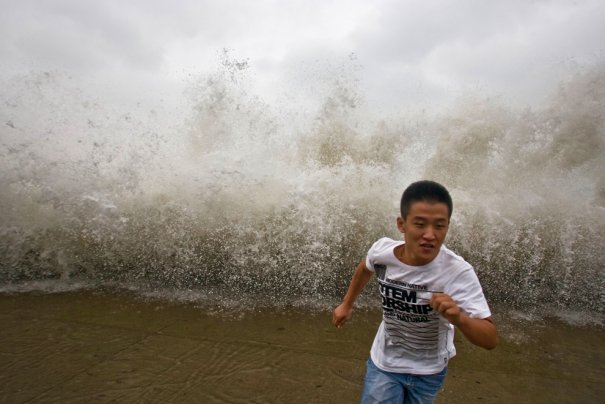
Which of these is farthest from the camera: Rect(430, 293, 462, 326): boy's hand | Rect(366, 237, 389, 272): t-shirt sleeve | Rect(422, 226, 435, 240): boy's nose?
Rect(366, 237, 389, 272): t-shirt sleeve

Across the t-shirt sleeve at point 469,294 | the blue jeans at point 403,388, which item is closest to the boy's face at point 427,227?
the t-shirt sleeve at point 469,294

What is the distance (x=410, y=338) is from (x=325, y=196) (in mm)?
3295

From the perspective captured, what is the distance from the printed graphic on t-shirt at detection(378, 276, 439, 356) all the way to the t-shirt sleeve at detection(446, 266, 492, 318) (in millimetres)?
107

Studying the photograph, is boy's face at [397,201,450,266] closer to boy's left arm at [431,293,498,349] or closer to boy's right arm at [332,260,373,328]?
boy's left arm at [431,293,498,349]

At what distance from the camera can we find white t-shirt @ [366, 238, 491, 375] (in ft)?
5.12

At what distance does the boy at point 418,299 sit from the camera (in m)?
1.52

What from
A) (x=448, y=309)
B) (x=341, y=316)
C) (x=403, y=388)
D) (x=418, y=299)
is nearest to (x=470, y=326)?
(x=448, y=309)

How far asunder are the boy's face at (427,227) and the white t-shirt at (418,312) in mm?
78

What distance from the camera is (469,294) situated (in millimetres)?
1480

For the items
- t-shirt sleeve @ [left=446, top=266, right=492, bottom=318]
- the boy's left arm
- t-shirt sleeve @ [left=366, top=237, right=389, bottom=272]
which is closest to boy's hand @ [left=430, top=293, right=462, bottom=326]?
the boy's left arm

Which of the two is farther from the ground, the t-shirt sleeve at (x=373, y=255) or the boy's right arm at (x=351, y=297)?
the t-shirt sleeve at (x=373, y=255)

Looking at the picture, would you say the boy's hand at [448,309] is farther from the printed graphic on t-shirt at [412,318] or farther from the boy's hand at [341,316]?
the boy's hand at [341,316]

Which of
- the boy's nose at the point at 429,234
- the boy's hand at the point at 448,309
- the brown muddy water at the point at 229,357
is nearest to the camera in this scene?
the boy's hand at the point at 448,309

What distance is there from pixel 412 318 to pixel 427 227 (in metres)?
0.39
